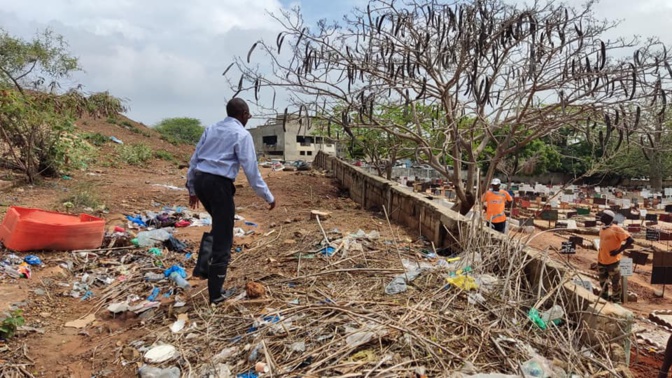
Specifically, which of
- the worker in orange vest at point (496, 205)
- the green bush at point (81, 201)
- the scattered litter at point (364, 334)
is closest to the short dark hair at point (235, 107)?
the scattered litter at point (364, 334)

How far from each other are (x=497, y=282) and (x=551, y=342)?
0.73 meters

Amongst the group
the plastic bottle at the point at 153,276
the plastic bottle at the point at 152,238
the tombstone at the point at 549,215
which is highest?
the plastic bottle at the point at 152,238

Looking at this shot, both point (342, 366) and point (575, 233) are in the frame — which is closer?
point (342, 366)

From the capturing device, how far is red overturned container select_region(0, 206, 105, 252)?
4492 mm

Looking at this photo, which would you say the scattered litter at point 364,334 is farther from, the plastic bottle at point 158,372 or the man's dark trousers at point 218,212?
the man's dark trousers at point 218,212

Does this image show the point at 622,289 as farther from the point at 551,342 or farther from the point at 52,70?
the point at 52,70

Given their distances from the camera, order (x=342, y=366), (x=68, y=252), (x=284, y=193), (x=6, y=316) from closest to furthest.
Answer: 1. (x=342, y=366)
2. (x=6, y=316)
3. (x=68, y=252)
4. (x=284, y=193)

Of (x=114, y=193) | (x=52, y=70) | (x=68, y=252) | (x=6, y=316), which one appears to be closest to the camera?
(x=6, y=316)

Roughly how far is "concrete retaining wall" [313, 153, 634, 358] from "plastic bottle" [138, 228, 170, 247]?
3.35 meters

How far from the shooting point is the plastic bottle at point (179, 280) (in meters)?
3.72

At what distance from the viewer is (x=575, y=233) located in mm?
12984

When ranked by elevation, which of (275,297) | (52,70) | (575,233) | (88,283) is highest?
(52,70)

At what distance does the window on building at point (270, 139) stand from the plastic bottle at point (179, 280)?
4602 centimetres

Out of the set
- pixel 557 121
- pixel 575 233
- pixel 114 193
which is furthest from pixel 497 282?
pixel 575 233
